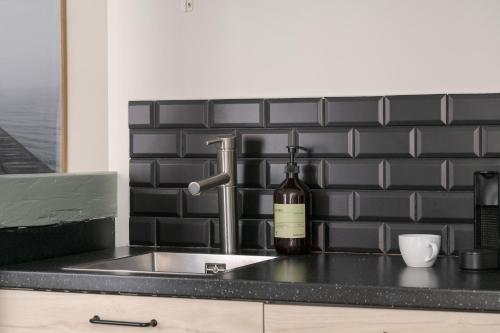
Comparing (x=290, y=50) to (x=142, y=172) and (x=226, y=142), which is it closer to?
(x=226, y=142)

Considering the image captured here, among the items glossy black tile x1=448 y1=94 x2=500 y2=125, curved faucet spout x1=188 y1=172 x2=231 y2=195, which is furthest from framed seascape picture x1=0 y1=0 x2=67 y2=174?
glossy black tile x1=448 y1=94 x2=500 y2=125

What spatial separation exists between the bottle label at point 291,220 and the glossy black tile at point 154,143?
0.45m

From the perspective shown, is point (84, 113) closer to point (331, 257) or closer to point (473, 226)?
point (331, 257)

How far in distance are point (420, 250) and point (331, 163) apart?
47 cm

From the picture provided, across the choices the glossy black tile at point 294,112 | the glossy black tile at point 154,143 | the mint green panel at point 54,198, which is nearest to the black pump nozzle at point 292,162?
the glossy black tile at point 294,112

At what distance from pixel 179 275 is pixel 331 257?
0.58 m

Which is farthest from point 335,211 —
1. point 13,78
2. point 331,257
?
point 13,78

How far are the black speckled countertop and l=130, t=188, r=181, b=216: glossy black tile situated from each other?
18.1 inches

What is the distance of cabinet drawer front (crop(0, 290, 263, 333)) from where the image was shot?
6.20 ft

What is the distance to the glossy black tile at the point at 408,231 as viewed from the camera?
2389 millimetres

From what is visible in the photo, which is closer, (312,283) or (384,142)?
(312,283)

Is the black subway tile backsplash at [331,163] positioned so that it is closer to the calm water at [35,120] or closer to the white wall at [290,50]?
the white wall at [290,50]

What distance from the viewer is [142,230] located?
8.81 ft

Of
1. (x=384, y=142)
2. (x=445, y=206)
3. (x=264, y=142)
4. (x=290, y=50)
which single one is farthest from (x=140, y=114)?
(x=445, y=206)
